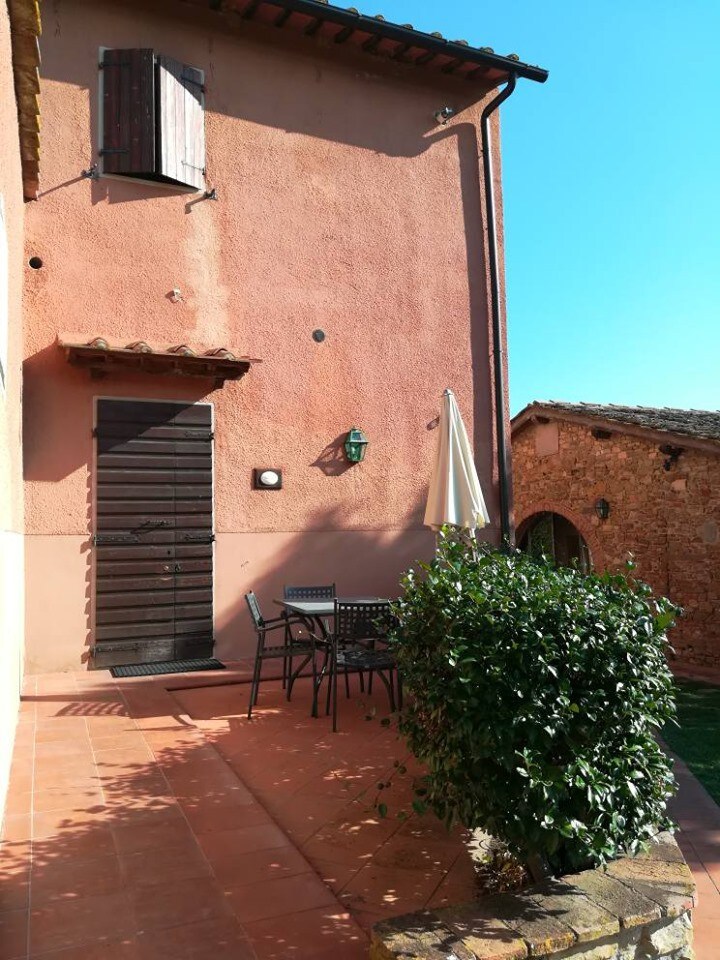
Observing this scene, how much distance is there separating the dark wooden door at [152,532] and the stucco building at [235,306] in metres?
0.02

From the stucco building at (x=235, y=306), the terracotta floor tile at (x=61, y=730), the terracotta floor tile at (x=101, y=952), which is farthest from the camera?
the stucco building at (x=235, y=306)

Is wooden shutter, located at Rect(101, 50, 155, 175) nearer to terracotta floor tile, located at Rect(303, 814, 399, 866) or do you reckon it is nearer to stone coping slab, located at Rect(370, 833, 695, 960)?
terracotta floor tile, located at Rect(303, 814, 399, 866)

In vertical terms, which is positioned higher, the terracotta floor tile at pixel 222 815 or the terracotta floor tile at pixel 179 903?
the terracotta floor tile at pixel 179 903

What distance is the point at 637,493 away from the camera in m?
11.3

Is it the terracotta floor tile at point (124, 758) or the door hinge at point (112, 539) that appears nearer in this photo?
the terracotta floor tile at point (124, 758)

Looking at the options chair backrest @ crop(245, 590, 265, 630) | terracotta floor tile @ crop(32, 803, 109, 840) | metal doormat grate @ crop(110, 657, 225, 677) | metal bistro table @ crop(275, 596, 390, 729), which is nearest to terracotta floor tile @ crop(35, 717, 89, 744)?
terracotta floor tile @ crop(32, 803, 109, 840)

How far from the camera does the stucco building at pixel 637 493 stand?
10.3m

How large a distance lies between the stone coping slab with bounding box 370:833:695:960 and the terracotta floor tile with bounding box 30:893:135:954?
3.07 ft

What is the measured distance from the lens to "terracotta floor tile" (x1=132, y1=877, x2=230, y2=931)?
2.58 m

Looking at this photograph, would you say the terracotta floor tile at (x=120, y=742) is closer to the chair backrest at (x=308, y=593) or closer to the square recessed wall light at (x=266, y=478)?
the chair backrest at (x=308, y=593)

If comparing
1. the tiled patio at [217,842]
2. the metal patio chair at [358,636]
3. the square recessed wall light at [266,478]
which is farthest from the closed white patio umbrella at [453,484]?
the tiled patio at [217,842]

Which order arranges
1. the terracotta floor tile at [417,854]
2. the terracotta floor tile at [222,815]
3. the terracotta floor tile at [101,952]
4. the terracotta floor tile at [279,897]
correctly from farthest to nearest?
the terracotta floor tile at [222,815] < the terracotta floor tile at [417,854] < the terracotta floor tile at [279,897] < the terracotta floor tile at [101,952]

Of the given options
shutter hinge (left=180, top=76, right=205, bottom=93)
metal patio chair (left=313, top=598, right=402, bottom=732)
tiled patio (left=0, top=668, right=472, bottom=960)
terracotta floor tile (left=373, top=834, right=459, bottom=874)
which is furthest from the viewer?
shutter hinge (left=180, top=76, right=205, bottom=93)

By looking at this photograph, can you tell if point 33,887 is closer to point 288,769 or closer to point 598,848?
point 288,769
